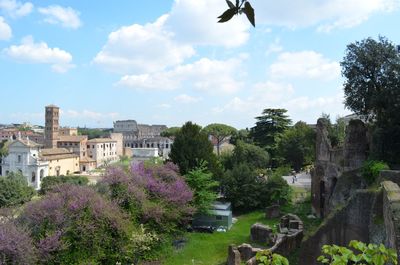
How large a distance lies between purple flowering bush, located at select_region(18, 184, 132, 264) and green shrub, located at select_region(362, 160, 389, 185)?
10129mm

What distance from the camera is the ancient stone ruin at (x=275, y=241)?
608 inches

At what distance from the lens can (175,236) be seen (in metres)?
20.1

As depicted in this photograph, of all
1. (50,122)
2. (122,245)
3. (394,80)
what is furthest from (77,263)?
(50,122)

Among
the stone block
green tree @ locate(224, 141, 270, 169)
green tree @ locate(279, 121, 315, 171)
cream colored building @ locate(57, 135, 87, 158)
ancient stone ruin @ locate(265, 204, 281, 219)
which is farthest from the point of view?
cream colored building @ locate(57, 135, 87, 158)

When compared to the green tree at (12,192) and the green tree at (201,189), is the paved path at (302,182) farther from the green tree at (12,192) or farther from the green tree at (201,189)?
the green tree at (12,192)

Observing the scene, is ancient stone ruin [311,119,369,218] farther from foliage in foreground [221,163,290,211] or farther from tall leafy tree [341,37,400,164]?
foliage in foreground [221,163,290,211]

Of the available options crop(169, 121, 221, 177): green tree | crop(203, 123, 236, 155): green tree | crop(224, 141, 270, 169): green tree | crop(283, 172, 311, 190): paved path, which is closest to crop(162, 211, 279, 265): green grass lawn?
crop(169, 121, 221, 177): green tree

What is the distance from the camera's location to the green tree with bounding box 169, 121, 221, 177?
87.0ft

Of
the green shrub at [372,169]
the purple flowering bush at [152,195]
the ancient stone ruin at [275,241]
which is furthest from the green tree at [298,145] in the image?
the green shrub at [372,169]

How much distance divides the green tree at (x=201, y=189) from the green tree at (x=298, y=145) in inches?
849

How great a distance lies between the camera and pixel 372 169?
1627 cm

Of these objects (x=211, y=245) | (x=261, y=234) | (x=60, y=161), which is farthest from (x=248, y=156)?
(x=60, y=161)

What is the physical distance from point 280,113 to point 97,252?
1415 inches

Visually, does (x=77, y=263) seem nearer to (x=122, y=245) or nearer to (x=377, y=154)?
(x=122, y=245)
